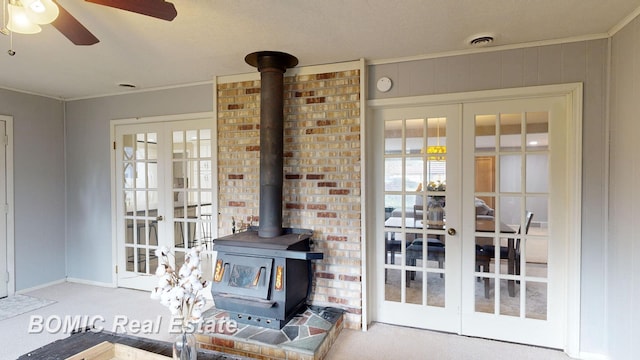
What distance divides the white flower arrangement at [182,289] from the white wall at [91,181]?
3045mm

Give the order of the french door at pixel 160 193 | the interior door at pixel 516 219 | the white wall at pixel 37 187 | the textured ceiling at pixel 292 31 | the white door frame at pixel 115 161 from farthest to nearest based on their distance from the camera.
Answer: the white wall at pixel 37 187 → the french door at pixel 160 193 → the white door frame at pixel 115 161 → the interior door at pixel 516 219 → the textured ceiling at pixel 292 31

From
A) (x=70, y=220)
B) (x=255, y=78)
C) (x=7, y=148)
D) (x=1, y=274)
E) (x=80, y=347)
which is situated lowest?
(x=1, y=274)

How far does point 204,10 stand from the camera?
2.06 metres

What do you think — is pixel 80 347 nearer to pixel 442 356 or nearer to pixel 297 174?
pixel 297 174

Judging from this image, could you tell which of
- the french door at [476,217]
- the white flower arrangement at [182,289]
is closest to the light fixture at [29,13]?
the white flower arrangement at [182,289]

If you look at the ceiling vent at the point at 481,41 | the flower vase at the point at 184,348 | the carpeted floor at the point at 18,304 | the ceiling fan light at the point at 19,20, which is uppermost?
the ceiling vent at the point at 481,41

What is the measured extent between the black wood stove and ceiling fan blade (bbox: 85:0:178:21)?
4.34ft

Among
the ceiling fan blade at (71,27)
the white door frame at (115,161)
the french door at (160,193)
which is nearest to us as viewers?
the ceiling fan blade at (71,27)

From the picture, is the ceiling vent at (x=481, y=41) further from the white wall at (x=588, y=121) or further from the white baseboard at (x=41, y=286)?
the white baseboard at (x=41, y=286)

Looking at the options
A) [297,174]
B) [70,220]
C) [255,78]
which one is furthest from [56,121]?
[297,174]

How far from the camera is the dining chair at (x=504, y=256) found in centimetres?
273

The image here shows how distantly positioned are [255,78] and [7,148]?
2.95 metres

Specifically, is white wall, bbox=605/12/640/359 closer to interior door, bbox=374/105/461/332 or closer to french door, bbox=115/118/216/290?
interior door, bbox=374/105/461/332

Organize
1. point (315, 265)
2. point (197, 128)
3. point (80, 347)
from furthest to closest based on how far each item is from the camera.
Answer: point (197, 128) < point (315, 265) < point (80, 347)
